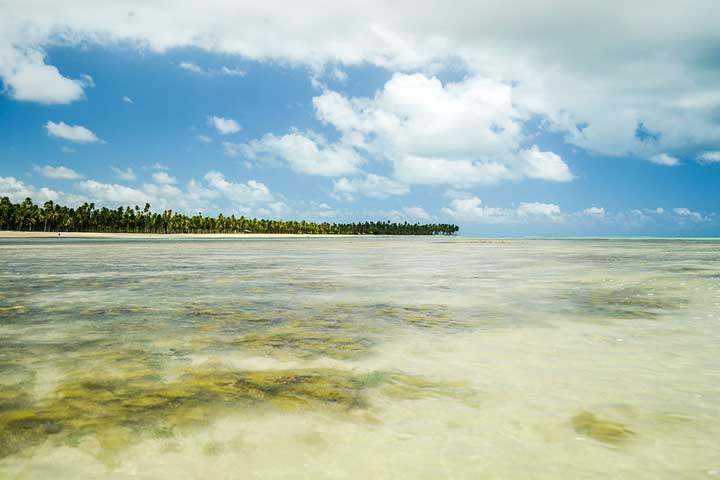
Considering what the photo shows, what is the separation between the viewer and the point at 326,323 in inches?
363

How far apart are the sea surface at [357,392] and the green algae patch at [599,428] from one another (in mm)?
20

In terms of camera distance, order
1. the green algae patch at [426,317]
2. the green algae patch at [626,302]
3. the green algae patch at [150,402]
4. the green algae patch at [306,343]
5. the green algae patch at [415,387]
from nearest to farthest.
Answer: the green algae patch at [150,402] → the green algae patch at [415,387] → the green algae patch at [306,343] → the green algae patch at [426,317] → the green algae patch at [626,302]

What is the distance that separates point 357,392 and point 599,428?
95.4 inches

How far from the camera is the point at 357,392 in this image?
205 inches

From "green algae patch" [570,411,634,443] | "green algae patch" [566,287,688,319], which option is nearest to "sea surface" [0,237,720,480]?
"green algae patch" [570,411,634,443]

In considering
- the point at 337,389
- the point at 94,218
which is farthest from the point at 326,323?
the point at 94,218

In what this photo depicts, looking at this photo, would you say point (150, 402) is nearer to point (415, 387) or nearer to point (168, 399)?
point (168, 399)

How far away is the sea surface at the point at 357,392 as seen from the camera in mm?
3639

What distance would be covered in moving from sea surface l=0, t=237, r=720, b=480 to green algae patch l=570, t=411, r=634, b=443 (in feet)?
0.06

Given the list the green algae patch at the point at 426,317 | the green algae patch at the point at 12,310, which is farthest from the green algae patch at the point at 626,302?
the green algae patch at the point at 12,310

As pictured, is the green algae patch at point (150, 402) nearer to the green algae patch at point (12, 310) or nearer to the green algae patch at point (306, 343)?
the green algae patch at point (306, 343)

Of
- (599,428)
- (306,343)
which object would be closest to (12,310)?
(306,343)

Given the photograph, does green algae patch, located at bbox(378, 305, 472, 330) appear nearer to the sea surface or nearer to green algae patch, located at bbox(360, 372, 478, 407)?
the sea surface

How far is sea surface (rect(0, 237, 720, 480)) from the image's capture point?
11.9 feet
